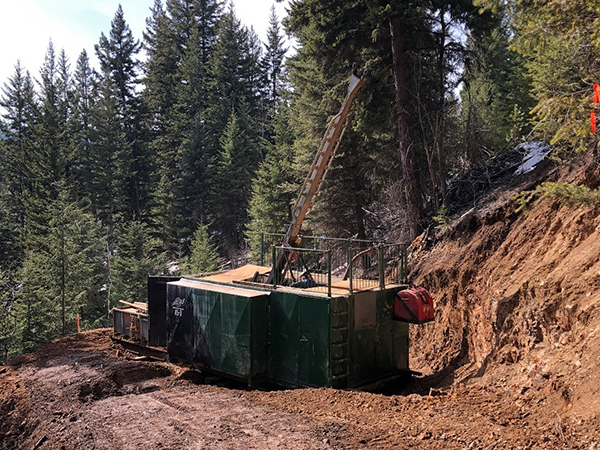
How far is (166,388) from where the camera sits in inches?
→ 425

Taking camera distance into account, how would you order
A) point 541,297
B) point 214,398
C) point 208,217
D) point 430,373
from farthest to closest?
point 208,217 < point 430,373 < point 214,398 < point 541,297

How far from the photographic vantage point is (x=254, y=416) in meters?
8.21

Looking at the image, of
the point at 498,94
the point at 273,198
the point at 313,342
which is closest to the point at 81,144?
the point at 273,198

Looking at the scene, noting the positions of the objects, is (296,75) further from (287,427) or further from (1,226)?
(1,226)

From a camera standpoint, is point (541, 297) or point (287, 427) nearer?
point (287, 427)

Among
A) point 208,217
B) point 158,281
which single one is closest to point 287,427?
point 158,281

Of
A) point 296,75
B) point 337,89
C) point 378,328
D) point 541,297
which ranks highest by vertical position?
point 296,75

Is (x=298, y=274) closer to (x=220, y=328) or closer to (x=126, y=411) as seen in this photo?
(x=220, y=328)

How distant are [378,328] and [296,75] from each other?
14824 millimetres

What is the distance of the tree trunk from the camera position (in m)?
15.3

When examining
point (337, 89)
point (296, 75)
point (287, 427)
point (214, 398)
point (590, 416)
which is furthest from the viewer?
point (296, 75)

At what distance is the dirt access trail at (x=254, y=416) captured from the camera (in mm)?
6539

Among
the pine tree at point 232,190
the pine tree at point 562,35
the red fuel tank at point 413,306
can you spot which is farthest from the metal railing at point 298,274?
the pine tree at point 232,190

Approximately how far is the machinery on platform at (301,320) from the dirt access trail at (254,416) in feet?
1.99
